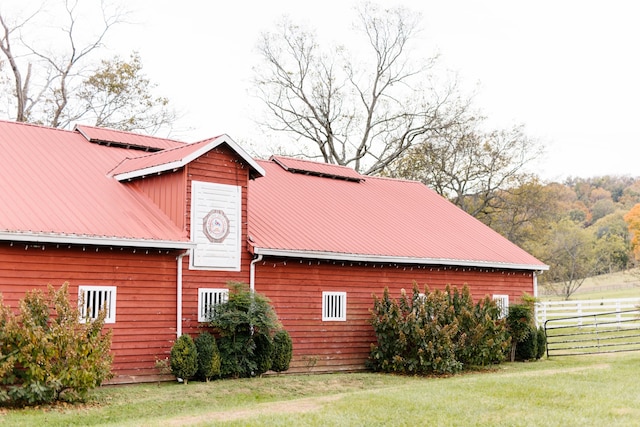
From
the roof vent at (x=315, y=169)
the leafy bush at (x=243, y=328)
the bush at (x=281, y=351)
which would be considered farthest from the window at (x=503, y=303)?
the leafy bush at (x=243, y=328)

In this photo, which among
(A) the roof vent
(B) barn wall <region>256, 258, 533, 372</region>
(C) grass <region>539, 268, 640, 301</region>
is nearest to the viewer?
(B) barn wall <region>256, 258, 533, 372</region>

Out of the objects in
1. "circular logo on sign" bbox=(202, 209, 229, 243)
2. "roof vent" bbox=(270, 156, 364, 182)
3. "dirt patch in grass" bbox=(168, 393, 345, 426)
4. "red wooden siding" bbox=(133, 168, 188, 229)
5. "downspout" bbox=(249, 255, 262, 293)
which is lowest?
"dirt patch in grass" bbox=(168, 393, 345, 426)

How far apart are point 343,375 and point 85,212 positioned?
7.41m

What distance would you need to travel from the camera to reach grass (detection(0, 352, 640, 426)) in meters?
12.1

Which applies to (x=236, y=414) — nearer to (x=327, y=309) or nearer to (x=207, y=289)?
(x=207, y=289)

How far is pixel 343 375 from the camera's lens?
19453 millimetres

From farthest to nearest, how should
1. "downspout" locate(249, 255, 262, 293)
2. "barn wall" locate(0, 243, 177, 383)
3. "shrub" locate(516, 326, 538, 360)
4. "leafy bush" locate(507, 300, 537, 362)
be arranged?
"shrub" locate(516, 326, 538, 360) < "leafy bush" locate(507, 300, 537, 362) < "downspout" locate(249, 255, 262, 293) < "barn wall" locate(0, 243, 177, 383)

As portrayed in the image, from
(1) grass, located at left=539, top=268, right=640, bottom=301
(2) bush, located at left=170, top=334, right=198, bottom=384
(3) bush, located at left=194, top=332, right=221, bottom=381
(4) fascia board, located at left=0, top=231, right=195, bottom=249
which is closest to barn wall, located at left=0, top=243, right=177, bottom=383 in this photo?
(4) fascia board, located at left=0, top=231, right=195, bottom=249

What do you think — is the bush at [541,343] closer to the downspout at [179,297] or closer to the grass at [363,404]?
the grass at [363,404]

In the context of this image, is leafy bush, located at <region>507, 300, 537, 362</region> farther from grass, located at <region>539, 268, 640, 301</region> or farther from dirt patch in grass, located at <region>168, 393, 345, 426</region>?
grass, located at <region>539, 268, 640, 301</region>

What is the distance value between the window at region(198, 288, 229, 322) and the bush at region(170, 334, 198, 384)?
41.9 inches

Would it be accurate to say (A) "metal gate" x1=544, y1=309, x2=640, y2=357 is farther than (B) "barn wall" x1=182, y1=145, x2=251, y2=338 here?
Yes

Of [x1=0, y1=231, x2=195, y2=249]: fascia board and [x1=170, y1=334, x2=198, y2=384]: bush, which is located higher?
[x1=0, y1=231, x2=195, y2=249]: fascia board

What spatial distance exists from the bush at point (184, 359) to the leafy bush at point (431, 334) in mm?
5666
